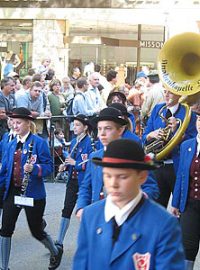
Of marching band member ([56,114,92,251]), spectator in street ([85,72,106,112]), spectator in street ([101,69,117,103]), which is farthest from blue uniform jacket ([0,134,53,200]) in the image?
spectator in street ([101,69,117,103])

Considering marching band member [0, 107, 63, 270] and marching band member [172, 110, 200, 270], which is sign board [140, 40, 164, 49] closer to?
marching band member [0, 107, 63, 270]

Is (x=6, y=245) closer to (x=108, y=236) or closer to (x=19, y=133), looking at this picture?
(x=19, y=133)

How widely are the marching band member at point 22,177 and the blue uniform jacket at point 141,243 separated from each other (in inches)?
110

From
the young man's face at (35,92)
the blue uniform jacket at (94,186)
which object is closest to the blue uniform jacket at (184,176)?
the blue uniform jacket at (94,186)

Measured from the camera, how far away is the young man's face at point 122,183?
2.89 m

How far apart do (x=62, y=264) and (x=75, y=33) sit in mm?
14250

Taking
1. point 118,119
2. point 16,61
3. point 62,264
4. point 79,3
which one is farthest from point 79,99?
point 79,3

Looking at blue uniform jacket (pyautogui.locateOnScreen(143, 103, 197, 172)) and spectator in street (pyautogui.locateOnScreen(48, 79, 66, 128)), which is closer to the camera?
blue uniform jacket (pyautogui.locateOnScreen(143, 103, 197, 172))

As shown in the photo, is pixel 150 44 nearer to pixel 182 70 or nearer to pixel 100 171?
pixel 182 70

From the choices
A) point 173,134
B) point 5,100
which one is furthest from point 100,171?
point 5,100

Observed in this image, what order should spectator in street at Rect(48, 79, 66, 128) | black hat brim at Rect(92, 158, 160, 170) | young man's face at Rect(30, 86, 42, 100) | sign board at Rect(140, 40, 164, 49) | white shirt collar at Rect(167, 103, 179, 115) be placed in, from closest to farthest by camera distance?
black hat brim at Rect(92, 158, 160, 170) < white shirt collar at Rect(167, 103, 179, 115) < young man's face at Rect(30, 86, 42, 100) < spectator in street at Rect(48, 79, 66, 128) < sign board at Rect(140, 40, 164, 49)

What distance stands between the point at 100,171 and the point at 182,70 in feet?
7.46

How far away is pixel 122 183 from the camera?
289 centimetres

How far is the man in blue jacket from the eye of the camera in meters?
4.53
